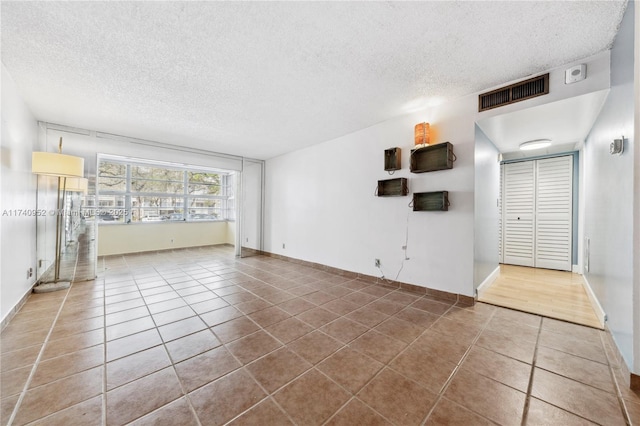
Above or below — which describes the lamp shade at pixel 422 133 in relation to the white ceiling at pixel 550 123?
below

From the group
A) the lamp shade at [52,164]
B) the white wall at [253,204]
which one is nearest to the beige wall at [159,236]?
the white wall at [253,204]

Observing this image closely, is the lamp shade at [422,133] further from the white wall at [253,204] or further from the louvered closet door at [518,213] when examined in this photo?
the white wall at [253,204]

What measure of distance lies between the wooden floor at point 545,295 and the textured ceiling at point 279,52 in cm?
261

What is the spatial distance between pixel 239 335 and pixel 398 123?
346 cm

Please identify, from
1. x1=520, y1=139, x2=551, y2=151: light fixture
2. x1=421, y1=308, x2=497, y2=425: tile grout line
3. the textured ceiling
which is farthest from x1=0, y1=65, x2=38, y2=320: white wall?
x1=520, y1=139, x2=551, y2=151: light fixture

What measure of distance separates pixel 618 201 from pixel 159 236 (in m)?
8.48

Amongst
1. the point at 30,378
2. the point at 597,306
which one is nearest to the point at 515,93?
the point at 597,306

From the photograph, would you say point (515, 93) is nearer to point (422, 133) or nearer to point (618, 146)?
point (422, 133)

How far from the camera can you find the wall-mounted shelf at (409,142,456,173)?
3004mm

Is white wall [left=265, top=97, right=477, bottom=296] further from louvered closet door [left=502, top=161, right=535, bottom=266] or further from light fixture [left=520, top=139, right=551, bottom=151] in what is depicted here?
louvered closet door [left=502, top=161, right=535, bottom=266]

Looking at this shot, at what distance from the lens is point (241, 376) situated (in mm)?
1633

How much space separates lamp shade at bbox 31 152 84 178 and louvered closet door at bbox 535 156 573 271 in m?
7.88

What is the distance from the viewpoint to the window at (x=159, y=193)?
243 inches

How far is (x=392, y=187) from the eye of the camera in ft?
11.8
